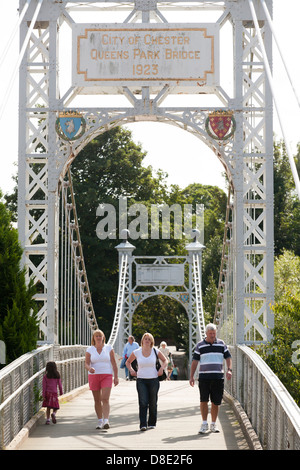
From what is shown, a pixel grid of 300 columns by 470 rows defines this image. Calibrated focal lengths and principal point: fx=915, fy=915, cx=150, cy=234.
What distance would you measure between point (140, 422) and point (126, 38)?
598 centimetres

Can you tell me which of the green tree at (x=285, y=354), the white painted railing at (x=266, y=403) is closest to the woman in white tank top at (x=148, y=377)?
the white painted railing at (x=266, y=403)

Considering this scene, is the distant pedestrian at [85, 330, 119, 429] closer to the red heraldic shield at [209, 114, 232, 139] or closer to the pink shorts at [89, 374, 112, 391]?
the pink shorts at [89, 374, 112, 391]

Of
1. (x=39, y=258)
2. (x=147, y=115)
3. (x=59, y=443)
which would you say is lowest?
(x=59, y=443)

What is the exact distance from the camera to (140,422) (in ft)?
31.6

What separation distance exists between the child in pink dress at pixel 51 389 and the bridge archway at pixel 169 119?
2547 mm

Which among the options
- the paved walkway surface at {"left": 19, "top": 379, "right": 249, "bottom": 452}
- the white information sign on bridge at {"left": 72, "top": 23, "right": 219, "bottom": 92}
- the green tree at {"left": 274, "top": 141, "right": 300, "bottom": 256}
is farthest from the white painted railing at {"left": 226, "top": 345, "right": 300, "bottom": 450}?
the green tree at {"left": 274, "top": 141, "right": 300, "bottom": 256}

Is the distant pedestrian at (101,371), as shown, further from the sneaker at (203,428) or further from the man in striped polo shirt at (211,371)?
the sneaker at (203,428)

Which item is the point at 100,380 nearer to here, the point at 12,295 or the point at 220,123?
the point at 12,295

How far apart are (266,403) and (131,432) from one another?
195 centimetres

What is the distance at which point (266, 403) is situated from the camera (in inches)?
317

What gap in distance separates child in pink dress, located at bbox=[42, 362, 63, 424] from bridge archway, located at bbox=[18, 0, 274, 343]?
8.36 ft
